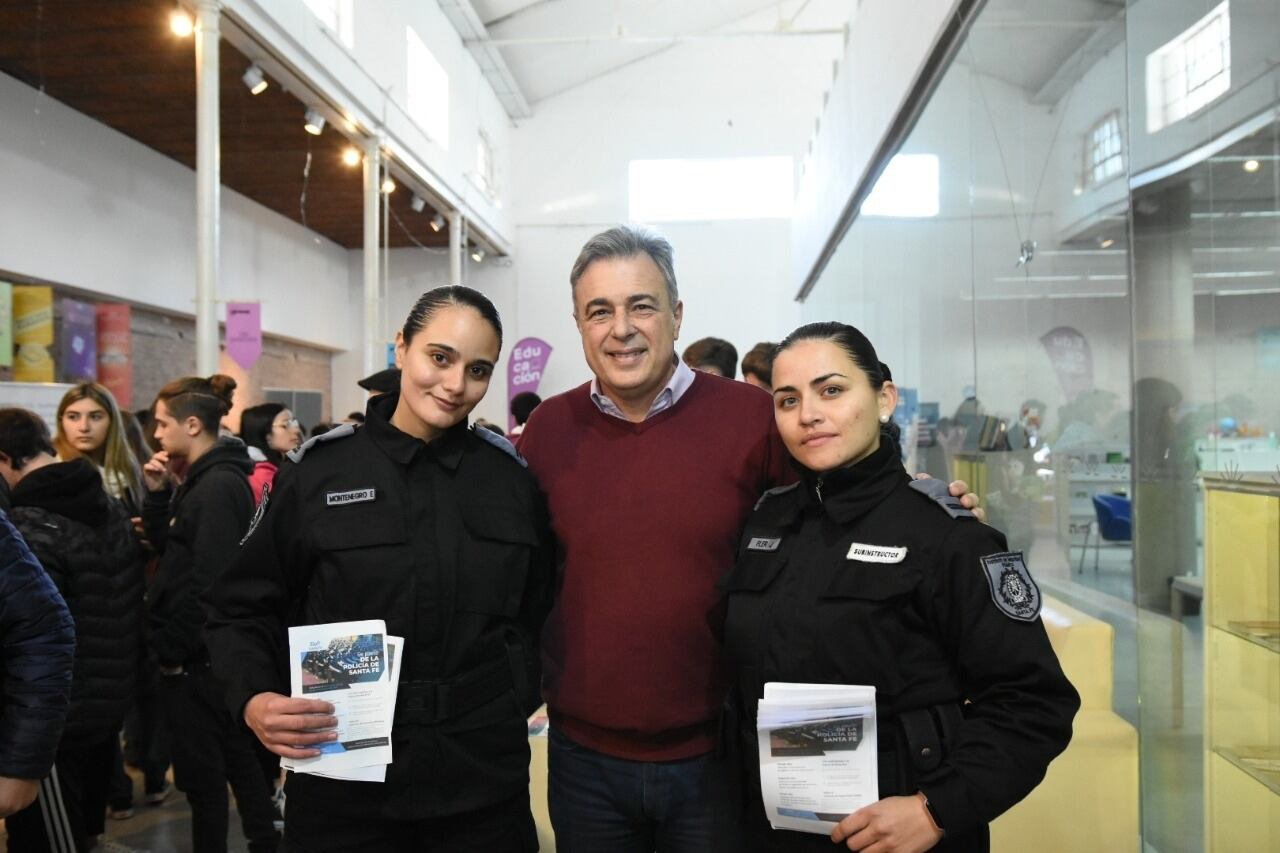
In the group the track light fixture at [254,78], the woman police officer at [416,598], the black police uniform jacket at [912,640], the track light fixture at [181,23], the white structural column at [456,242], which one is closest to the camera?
the black police uniform jacket at [912,640]

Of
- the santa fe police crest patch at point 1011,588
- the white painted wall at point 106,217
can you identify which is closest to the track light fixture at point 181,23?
the white painted wall at point 106,217

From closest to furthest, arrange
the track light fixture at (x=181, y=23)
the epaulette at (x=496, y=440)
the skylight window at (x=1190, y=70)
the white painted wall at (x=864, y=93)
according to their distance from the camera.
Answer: the epaulette at (x=496, y=440)
the skylight window at (x=1190, y=70)
the white painted wall at (x=864, y=93)
the track light fixture at (x=181, y=23)

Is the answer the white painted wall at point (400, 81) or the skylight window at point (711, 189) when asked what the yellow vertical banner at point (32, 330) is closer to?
the white painted wall at point (400, 81)

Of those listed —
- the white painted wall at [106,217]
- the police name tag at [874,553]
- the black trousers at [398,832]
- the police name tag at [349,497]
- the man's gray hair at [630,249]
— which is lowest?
the black trousers at [398,832]

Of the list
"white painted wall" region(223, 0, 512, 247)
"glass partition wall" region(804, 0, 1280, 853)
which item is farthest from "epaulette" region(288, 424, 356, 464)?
"white painted wall" region(223, 0, 512, 247)

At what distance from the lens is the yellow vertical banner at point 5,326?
756 cm

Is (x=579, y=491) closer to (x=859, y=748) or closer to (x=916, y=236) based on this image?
(x=859, y=748)

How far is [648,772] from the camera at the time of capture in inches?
69.7

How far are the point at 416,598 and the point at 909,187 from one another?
531 cm

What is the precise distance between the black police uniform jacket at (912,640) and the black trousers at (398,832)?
1.55 ft

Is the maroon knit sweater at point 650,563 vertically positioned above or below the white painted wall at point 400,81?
below

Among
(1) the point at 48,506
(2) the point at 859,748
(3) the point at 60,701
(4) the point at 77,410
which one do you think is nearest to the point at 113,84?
(4) the point at 77,410

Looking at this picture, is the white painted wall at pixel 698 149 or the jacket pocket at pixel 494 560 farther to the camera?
the white painted wall at pixel 698 149

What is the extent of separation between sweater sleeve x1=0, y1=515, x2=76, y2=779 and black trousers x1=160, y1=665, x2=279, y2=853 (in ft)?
3.89
